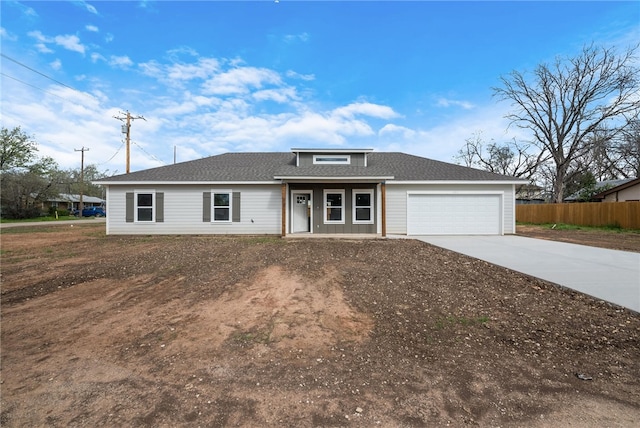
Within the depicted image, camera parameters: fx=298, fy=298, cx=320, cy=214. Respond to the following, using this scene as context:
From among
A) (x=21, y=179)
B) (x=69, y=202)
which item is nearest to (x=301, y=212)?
(x=21, y=179)

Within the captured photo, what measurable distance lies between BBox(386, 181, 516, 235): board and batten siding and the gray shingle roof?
37cm

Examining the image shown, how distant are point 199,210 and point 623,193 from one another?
31.3 m

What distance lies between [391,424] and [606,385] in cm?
209

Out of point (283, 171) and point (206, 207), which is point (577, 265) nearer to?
point (283, 171)

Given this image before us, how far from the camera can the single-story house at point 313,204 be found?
44.6 ft

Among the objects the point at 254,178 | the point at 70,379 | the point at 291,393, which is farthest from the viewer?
the point at 254,178

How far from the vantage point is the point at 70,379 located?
2785 mm

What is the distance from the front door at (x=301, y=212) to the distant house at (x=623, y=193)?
25248 millimetres

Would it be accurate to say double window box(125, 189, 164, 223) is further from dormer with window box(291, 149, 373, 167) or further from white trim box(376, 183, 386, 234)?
white trim box(376, 183, 386, 234)

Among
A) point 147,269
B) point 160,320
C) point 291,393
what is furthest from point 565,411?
point 147,269

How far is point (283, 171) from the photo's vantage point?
13797 mm

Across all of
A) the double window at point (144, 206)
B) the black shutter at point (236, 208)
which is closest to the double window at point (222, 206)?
the black shutter at point (236, 208)

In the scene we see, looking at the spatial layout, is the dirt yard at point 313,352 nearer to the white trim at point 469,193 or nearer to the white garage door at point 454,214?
the white garage door at point 454,214

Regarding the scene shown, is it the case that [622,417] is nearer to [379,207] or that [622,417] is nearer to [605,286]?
[605,286]
